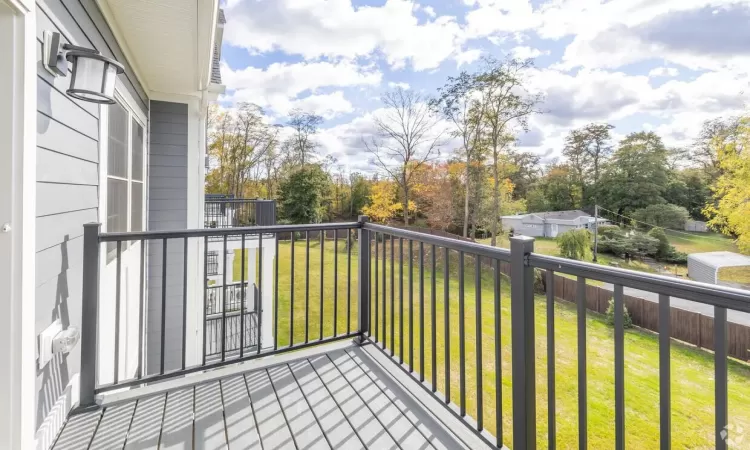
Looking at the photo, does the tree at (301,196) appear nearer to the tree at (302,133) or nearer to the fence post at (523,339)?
the tree at (302,133)

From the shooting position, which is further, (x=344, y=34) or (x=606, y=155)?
(x=606, y=155)

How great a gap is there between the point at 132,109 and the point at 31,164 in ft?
8.72

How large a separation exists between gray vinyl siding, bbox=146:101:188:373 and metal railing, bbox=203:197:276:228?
1.09m

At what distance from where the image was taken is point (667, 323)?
39.3 inches

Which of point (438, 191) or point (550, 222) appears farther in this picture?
point (550, 222)

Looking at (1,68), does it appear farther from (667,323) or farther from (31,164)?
(667,323)

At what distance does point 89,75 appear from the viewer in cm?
173

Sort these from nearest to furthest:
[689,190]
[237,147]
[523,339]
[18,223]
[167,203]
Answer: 1. [18,223]
2. [523,339]
3. [167,203]
4. [237,147]
5. [689,190]

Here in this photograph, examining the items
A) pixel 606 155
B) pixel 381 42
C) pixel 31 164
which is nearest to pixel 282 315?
→ pixel 31 164

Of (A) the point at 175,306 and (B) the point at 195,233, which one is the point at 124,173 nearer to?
(B) the point at 195,233

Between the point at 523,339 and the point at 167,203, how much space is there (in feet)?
16.1

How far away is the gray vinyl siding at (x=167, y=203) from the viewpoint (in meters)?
4.75

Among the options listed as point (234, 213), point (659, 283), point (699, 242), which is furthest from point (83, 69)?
point (699, 242)

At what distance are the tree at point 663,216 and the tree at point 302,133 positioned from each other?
65.9ft
